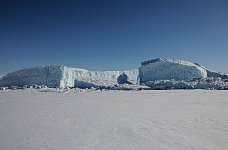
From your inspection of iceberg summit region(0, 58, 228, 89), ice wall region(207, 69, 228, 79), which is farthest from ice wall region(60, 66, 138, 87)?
ice wall region(207, 69, 228, 79)

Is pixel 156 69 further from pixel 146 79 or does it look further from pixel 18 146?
pixel 18 146

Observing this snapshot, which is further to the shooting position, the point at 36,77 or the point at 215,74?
the point at 36,77

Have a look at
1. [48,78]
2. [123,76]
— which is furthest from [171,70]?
[48,78]

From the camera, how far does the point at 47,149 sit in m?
4.28

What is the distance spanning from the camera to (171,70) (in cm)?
4306

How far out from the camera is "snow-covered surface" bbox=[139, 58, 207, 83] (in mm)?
42688

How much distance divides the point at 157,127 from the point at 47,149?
282cm

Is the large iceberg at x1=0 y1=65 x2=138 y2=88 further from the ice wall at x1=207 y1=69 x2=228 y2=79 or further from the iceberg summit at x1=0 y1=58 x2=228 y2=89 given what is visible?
the ice wall at x1=207 y1=69 x2=228 y2=79

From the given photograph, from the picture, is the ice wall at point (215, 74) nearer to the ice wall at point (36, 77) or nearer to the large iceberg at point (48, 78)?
the large iceberg at point (48, 78)

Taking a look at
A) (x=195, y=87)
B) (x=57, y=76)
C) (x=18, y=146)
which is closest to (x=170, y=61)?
(x=195, y=87)

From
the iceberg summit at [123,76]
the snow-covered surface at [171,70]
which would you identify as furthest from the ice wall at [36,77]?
the snow-covered surface at [171,70]

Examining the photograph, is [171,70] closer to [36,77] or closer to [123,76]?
[123,76]

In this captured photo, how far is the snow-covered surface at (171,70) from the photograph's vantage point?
140 feet

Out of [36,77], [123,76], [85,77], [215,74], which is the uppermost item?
[123,76]
